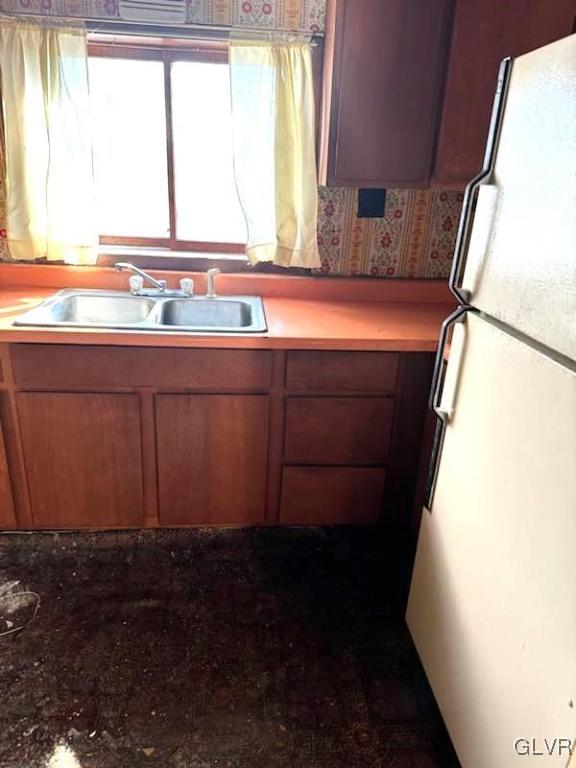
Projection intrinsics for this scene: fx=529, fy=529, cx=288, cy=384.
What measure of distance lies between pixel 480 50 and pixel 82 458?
6.61ft

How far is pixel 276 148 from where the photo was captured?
2111 millimetres

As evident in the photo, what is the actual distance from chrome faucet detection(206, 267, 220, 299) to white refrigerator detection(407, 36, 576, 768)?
1.16 metres

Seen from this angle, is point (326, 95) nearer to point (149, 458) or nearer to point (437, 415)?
point (437, 415)

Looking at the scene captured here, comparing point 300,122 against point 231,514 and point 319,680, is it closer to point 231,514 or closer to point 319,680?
point 231,514

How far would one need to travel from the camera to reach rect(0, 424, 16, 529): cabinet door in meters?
1.96

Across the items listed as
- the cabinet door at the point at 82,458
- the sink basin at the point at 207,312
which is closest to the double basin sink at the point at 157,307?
the sink basin at the point at 207,312

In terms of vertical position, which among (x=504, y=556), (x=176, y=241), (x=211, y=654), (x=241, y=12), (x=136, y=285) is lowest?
(x=211, y=654)

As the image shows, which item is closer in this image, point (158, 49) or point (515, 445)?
point (515, 445)

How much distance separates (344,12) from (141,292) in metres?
1.26


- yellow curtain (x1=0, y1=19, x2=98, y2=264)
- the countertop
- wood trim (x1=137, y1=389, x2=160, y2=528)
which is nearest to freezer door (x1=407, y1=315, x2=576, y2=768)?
the countertop

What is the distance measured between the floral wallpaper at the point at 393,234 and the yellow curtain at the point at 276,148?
5.3 inches

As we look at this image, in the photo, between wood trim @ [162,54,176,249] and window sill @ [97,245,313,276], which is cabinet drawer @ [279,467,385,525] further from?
wood trim @ [162,54,176,249]

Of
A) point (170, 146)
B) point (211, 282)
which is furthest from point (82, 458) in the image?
point (170, 146)

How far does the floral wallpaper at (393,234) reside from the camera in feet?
7.59
